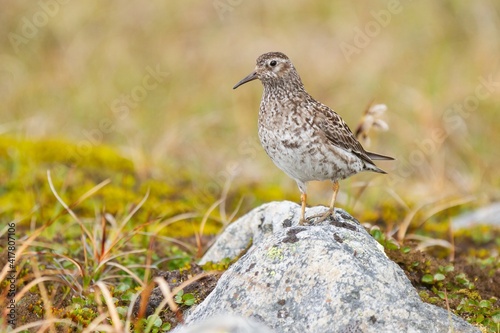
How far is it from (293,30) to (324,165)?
1263cm

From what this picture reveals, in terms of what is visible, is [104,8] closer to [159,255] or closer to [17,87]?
[17,87]

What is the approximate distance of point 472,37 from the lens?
18.1 metres

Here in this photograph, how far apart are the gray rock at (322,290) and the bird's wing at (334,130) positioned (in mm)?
1204

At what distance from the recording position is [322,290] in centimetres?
525

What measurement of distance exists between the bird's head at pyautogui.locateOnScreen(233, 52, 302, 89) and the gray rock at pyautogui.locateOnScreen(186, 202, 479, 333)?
1823 mm

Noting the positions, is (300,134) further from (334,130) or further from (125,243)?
(125,243)

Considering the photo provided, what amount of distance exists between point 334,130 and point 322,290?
2.04 metres

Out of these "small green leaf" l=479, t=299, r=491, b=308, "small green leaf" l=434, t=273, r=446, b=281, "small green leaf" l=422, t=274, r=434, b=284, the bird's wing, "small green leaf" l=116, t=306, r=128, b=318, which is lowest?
"small green leaf" l=479, t=299, r=491, b=308

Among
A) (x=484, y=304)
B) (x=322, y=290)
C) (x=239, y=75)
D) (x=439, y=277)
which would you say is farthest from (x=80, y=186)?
(x=239, y=75)

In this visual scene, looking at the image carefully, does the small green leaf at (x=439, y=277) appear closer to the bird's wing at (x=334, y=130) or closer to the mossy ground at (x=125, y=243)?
the mossy ground at (x=125, y=243)

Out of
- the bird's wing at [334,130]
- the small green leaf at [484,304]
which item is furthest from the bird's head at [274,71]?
the small green leaf at [484,304]

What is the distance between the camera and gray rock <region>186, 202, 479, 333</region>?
5113 mm

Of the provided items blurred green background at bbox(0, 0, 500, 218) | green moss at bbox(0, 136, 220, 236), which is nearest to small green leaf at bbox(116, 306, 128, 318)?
green moss at bbox(0, 136, 220, 236)

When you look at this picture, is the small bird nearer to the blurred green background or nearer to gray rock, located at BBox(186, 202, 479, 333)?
gray rock, located at BBox(186, 202, 479, 333)
